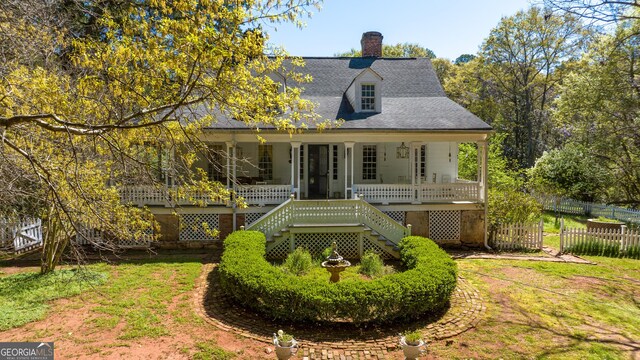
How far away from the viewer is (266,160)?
55.1 feet

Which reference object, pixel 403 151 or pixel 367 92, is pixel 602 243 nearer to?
pixel 403 151

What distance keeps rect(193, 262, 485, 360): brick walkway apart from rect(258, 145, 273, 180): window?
8398 mm

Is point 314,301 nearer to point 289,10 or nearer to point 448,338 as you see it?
point 448,338

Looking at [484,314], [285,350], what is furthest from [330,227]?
[285,350]

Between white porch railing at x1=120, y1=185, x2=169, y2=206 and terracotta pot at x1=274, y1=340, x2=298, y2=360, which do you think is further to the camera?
white porch railing at x1=120, y1=185, x2=169, y2=206

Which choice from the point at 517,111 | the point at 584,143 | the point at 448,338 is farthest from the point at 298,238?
the point at 517,111

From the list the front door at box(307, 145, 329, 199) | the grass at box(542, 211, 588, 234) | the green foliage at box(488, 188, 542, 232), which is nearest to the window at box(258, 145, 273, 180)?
the front door at box(307, 145, 329, 199)

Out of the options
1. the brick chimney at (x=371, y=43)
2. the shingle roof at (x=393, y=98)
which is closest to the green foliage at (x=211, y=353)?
the shingle roof at (x=393, y=98)

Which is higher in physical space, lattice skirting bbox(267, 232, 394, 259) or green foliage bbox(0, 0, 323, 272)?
green foliage bbox(0, 0, 323, 272)

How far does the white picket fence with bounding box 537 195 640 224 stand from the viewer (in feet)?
67.7

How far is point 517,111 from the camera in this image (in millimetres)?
36094

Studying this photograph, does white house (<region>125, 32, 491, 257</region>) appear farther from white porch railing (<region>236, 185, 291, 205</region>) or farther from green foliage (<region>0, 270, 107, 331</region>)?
green foliage (<region>0, 270, 107, 331</region>)

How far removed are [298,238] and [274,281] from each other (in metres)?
5.10

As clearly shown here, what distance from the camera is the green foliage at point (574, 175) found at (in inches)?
950
